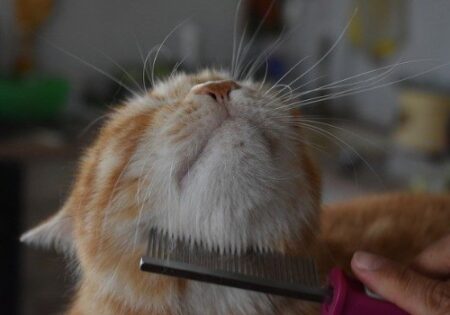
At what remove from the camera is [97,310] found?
83 cm

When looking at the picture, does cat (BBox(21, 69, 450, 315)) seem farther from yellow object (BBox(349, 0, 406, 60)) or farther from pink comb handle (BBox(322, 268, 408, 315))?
yellow object (BBox(349, 0, 406, 60))

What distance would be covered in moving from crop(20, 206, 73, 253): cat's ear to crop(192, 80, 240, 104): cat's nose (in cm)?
32

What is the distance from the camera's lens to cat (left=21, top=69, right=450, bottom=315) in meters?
0.74

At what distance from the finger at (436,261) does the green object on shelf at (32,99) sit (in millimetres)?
2135

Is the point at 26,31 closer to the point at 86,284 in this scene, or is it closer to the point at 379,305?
the point at 86,284

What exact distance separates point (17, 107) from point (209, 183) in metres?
2.06

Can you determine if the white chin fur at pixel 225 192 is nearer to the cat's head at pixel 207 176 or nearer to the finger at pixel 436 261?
the cat's head at pixel 207 176

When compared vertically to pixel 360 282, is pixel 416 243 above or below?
below

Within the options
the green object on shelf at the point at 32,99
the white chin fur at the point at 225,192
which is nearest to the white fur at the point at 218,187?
the white chin fur at the point at 225,192

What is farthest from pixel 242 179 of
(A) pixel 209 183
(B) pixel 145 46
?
(B) pixel 145 46

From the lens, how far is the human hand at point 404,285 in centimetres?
71

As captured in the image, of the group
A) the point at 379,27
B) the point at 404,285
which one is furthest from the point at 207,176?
the point at 379,27

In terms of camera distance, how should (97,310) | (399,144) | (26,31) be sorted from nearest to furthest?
(97,310), (399,144), (26,31)

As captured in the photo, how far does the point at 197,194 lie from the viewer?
734 mm
